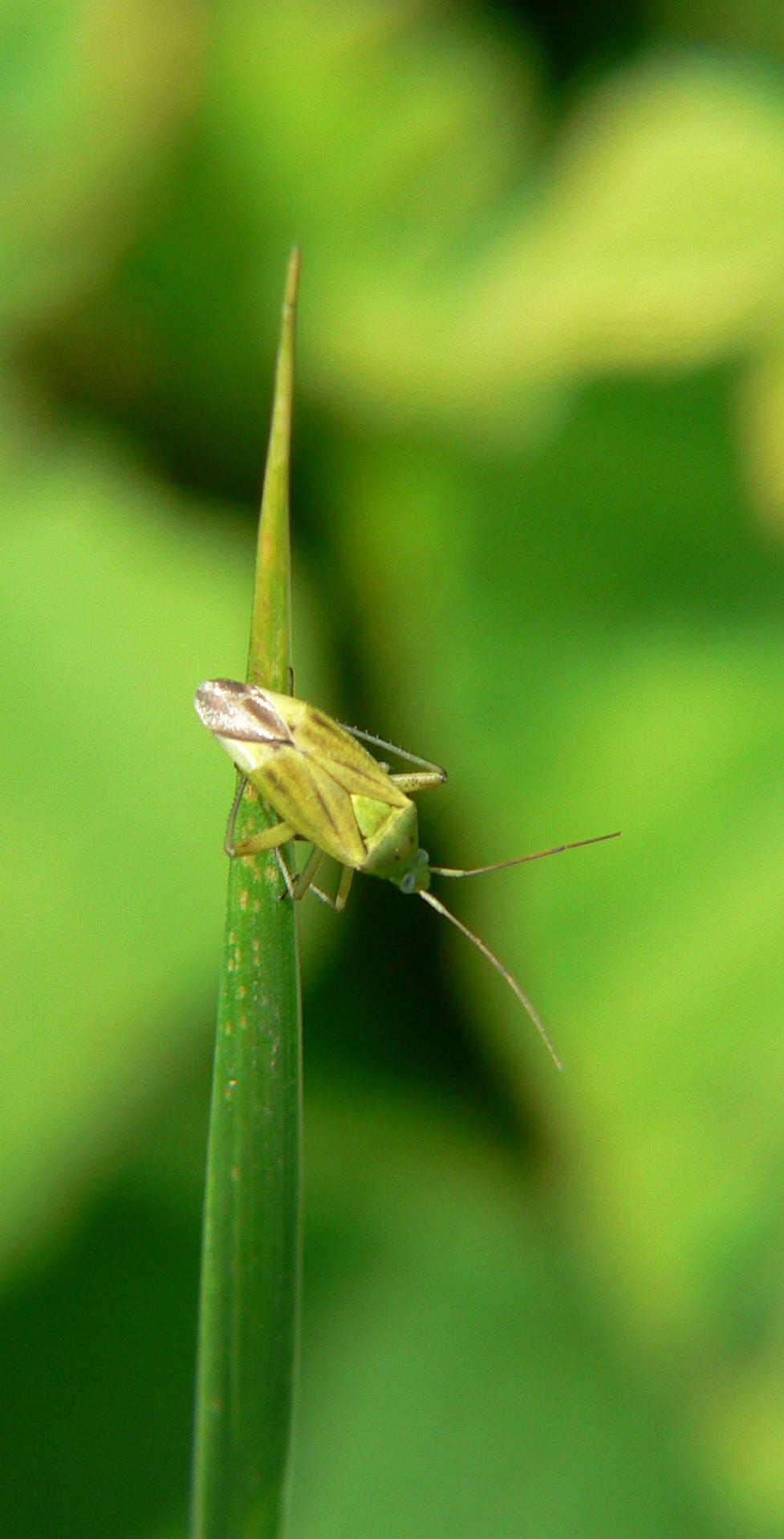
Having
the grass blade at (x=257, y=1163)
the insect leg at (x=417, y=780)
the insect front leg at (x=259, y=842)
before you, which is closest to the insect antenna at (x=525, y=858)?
the insect leg at (x=417, y=780)

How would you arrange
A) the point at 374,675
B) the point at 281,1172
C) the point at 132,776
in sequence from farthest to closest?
1. the point at 374,675
2. the point at 132,776
3. the point at 281,1172

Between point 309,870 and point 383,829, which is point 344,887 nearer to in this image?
point 383,829

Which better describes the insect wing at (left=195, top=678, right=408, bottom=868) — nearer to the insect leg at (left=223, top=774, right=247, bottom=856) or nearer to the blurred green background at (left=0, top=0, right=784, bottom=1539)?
the insect leg at (left=223, top=774, right=247, bottom=856)

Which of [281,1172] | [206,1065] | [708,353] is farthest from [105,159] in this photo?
[281,1172]

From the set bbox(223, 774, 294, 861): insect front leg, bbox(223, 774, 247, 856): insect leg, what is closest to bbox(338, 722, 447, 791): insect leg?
bbox(223, 774, 247, 856): insect leg

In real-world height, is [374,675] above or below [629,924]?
above

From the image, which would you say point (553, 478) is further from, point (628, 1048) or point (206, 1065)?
point (206, 1065)

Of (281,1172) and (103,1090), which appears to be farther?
(103,1090)
